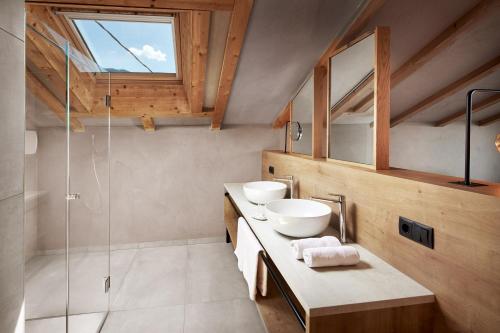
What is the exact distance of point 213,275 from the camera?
2803 mm

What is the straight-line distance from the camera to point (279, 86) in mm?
2771

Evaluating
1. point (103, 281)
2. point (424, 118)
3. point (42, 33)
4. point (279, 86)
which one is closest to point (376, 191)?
point (279, 86)

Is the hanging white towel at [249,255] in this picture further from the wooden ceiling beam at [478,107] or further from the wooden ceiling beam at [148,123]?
the wooden ceiling beam at [478,107]

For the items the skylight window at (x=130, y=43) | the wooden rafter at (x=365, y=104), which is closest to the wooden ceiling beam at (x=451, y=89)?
the wooden rafter at (x=365, y=104)

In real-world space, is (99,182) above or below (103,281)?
above

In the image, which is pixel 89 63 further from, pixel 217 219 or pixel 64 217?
pixel 217 219

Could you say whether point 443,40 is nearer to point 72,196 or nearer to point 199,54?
point 199,54

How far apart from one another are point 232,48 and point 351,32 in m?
0.80

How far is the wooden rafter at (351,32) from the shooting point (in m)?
1.78

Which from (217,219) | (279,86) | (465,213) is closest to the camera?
(465,213)

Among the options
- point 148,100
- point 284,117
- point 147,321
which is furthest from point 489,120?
point 147,321

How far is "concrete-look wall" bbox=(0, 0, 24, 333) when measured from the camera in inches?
41.8

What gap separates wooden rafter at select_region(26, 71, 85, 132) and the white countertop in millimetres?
1300

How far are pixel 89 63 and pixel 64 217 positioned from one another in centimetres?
116
